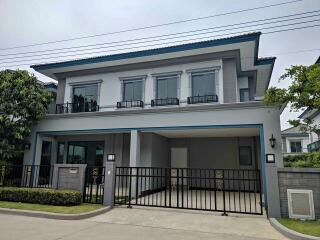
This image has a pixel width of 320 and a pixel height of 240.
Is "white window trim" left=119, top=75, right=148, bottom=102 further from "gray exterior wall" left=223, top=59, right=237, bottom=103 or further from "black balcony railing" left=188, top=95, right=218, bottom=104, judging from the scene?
"gray exterior wall" left=223, top=59, right=237, bottom=103

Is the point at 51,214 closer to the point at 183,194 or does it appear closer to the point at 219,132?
the point at 183,194

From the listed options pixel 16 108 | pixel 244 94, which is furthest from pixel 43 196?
pixel 244 94

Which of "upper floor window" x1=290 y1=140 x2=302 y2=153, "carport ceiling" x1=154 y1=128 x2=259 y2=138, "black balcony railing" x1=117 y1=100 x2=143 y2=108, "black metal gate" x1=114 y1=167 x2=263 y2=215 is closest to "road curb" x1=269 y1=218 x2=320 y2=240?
"black metal gate" x1=114 y1=167 x2=263 y2=215

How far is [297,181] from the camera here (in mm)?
6891

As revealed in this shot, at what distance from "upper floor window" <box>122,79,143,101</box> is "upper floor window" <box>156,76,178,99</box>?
97 centimetres

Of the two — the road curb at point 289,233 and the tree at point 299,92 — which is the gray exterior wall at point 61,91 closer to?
the tree at point 299,92

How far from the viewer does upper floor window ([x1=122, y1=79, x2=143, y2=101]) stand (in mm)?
13253

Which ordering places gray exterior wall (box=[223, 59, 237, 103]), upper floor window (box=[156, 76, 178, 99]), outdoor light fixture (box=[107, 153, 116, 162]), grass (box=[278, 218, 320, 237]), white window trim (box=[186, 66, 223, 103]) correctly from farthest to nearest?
upper floor window (box=[156, 76, 178, 99])
white window trim (box=[186, 66, 223, 103])
gray exterior wall (box=[223, 59, 237, 103])
outdoor light fixture (box=[107, 153, 116, 162])
grass (box=[278, 218, 320, 237])

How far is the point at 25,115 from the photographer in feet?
37.6

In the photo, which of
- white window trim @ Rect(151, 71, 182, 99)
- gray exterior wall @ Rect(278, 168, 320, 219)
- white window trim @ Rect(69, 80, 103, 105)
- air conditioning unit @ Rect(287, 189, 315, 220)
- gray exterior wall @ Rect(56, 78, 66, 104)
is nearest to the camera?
air conditioning unit @ Rect(287, 189, 315, 220)

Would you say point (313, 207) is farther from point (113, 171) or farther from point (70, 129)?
point (70, 129)

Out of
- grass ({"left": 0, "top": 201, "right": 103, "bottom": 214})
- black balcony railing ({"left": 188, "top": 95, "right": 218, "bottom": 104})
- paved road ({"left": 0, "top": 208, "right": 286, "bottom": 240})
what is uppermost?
black balcony railing ({"left": 188, "top": 95, "right": 218, "bottom": 104})

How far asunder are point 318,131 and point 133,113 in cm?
707

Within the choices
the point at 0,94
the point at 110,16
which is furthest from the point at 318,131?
the point at 0,94
